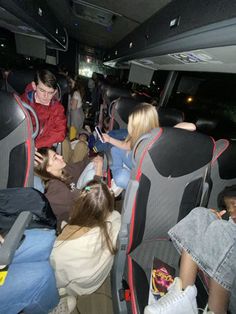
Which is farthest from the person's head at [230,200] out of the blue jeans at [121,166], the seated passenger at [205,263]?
the blue jeans at [121,166]

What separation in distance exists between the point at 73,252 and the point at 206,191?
3.93 ft

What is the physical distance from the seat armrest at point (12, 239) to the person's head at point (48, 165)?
0.76 metres

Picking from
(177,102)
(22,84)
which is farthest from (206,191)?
(177,102)

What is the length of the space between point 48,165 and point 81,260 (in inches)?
40.9

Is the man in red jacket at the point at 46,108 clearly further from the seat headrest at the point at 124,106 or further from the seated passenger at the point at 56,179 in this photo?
the seat headrest at the point at 124,106

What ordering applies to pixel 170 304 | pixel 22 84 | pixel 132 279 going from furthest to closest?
pixel 22 84
pixel 132 279
pixel 170 304

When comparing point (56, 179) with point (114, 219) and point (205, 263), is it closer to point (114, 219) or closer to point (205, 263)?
point (114, 219)

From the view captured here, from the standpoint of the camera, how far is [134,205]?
5.12ft

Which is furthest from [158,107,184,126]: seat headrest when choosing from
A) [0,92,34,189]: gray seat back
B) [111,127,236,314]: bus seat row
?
[0,92,34,189]: gray seat back

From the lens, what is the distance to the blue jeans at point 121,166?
93.0 inches

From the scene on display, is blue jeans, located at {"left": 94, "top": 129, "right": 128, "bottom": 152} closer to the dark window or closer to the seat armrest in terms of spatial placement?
the seat armrest

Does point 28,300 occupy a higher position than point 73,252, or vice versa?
point 73,252

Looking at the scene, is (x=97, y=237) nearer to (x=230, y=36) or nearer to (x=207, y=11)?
(x=230, y=36)

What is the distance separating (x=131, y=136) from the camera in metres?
2.36
